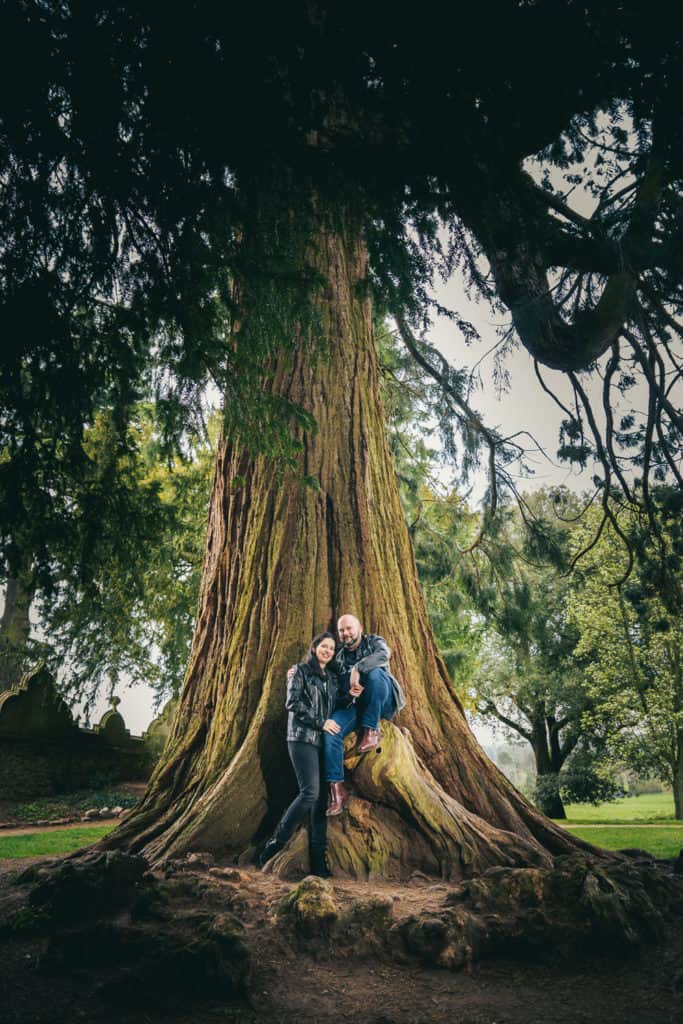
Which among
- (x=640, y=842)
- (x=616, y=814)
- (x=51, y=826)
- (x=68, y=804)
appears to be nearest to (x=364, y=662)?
(x=640, y=842)

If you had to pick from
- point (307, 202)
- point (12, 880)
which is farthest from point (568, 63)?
point (12, 880)

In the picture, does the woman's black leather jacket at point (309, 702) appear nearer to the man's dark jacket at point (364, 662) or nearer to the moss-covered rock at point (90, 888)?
the man's dark jacket at point (364, 662)

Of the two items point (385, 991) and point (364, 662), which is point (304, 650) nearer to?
point (364, 662)

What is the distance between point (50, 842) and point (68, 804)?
12.9 feet

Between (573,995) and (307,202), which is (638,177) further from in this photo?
(573,995)

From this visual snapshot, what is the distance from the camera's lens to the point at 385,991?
8.94 feet

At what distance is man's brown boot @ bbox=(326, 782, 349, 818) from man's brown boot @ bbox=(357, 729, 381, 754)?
26 cm

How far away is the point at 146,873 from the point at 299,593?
2.09 m

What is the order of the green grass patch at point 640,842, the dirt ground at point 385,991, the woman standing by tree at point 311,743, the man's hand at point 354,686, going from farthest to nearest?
the green grass patch at point 640,842, the man's hand at point 354,686, the woman standing by tree at point 311,743, the dirt ground at point 385,991

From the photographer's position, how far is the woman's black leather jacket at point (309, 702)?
403 centimetres

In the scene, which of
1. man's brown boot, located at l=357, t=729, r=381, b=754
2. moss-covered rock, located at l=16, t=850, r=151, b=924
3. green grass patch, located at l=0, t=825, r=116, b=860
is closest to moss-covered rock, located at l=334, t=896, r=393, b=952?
man's brown boot, located at l=357, t=729, r=381, b=754

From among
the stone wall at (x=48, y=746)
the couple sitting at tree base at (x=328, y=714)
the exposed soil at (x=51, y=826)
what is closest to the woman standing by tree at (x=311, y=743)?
the couple sitting at tree base at (x=328, y=714)

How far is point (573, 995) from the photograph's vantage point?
105 inches

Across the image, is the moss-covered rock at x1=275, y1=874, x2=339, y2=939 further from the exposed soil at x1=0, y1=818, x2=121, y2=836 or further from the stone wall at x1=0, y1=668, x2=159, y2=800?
the stone wall at x1=0, y1=668, x2=159, y2=800
